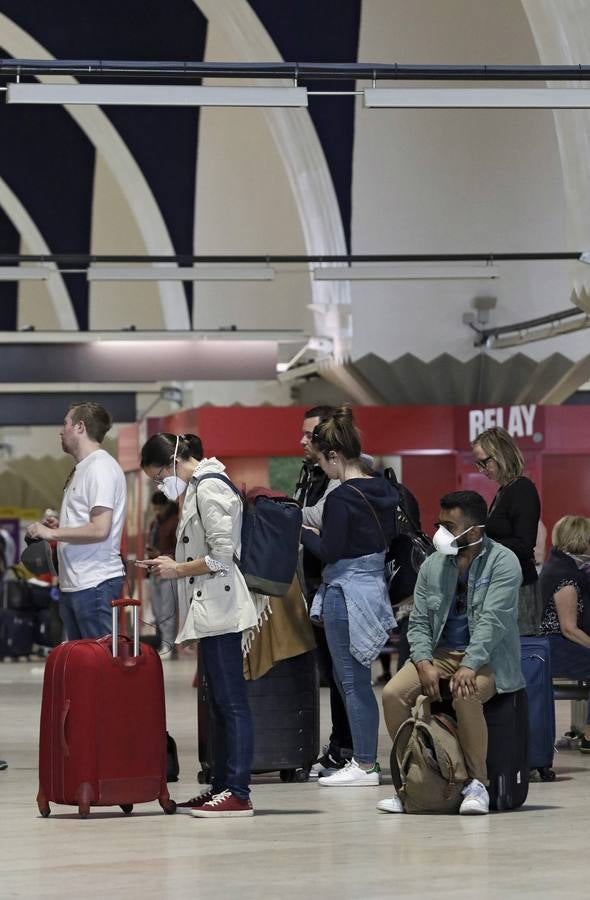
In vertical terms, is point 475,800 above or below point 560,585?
below

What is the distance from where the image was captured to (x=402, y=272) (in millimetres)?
15180

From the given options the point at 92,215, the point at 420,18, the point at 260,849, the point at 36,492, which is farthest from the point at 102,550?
the point at 36,492

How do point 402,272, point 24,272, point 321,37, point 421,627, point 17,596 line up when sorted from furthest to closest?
point 17,596 < point 321,37 < point 24,272 < point 402,272 < point 421,627

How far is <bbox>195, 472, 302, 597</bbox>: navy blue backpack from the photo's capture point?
609 cm

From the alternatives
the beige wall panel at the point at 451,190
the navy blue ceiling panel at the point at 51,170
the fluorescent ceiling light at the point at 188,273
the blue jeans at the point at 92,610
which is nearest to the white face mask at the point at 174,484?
the blue jeans at the point at 92,610

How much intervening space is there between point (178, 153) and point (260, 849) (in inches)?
658

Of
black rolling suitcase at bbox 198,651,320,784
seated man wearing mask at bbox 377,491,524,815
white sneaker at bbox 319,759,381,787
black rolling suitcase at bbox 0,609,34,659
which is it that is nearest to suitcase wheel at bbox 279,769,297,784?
black rolling suitcase at bbox 198,651,320,784

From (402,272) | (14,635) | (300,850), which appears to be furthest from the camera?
(14,635)

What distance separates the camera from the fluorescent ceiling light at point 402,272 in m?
14.8

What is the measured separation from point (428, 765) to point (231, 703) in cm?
78

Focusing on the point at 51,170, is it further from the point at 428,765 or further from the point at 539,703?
the point at 428,765

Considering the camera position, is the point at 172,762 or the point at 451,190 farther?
the point at 451,190

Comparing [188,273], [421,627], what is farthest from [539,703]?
[188,273]

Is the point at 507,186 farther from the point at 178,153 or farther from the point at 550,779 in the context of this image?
the point at 550,779
